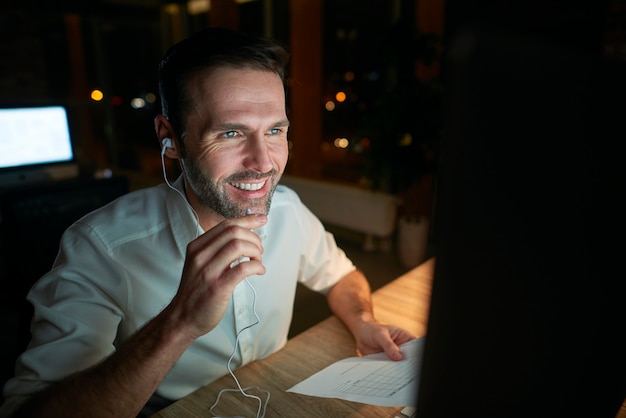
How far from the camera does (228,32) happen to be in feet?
3.26

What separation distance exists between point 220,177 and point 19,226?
1276mm

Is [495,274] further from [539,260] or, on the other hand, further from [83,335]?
[83,335]

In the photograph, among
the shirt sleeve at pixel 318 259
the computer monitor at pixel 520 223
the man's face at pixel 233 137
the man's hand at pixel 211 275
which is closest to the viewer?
the computer monitor at pixel 520 223

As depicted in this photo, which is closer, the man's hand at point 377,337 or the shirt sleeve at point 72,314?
the shirt sleeve at point 72,314

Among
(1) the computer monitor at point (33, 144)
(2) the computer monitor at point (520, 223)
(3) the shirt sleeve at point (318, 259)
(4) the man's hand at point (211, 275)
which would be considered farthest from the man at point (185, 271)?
(1) the computer monitor at point (33, 144)

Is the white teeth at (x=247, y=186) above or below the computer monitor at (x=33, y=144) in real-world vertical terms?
above

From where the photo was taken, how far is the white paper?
822mm

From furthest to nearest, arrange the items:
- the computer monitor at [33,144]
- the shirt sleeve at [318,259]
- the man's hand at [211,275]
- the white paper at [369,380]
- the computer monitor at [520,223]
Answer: the computer monitor at [33,144] → the shirt sleeve at [318,259] → the white paper at [369,380] → the man's hand at [211,275] → the computer monitor at [520,223]

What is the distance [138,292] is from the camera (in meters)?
1.01

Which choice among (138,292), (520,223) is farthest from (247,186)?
(520,223)

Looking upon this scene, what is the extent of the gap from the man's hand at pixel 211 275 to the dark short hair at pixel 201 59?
1.29ft

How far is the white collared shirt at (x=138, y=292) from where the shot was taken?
834mm

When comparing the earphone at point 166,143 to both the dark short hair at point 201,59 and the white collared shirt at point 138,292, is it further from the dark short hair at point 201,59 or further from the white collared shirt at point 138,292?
the white collared shirt at point 138,292

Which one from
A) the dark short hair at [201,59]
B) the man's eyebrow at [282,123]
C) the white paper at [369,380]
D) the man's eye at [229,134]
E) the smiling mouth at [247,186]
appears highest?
the dark short hair at [201,59]
